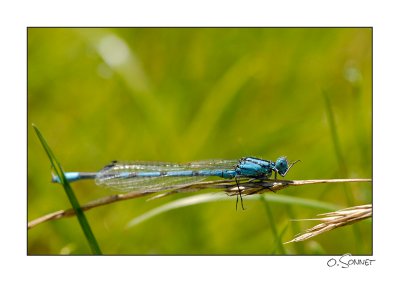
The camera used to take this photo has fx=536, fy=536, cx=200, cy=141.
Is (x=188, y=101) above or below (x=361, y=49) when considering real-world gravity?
below

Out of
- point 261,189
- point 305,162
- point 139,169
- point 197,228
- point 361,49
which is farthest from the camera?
point 361,49

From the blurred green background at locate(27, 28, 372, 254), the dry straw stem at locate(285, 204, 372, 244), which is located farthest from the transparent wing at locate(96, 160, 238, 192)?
the dry straw stem at locate(285, 204, 372, 244)
